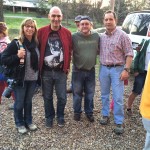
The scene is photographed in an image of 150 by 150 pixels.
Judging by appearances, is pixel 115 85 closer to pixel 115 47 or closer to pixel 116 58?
pixel 116 58

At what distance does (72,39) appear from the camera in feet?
14.2

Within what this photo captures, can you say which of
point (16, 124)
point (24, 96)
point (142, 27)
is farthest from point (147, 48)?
point (142, 27)

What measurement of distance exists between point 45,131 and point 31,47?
1464 millimetres

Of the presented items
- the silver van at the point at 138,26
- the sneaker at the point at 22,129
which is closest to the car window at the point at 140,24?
the silver van at the point at 138,26

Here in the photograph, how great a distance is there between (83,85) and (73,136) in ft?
3.07

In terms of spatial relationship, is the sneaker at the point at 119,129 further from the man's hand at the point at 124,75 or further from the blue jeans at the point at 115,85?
the man's hand at the point at 124,75

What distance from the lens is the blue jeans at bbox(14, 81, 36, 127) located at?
13.1ft

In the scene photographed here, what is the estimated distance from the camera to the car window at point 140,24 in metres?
7.83

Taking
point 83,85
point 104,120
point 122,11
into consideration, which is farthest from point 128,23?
point 122,11

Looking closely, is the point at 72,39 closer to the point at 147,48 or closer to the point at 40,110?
the point at 147,48

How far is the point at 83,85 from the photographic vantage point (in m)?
4.63

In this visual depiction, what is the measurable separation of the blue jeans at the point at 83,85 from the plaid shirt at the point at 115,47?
41cm

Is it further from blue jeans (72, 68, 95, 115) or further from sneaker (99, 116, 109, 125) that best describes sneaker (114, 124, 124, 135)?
→ blue jeans (72, 68, 95, 115)

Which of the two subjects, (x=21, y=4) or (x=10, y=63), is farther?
(x=21, y=4)
